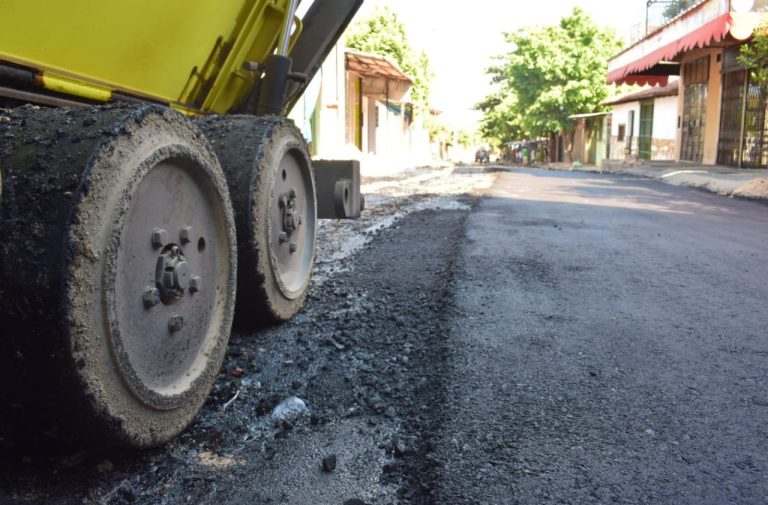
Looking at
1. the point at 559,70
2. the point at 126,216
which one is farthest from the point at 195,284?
the point at 559,70

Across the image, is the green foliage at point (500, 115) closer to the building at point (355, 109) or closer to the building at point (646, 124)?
the building at point (355, 109)

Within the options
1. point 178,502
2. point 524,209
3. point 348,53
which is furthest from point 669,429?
point 348,53

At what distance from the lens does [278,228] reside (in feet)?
10.4

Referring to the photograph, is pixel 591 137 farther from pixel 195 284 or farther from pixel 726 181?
pixel 195 284

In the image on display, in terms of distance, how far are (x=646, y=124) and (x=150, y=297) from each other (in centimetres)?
3004

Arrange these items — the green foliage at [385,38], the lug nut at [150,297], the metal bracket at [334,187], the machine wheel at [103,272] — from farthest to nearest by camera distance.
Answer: the green foliage at [385,38] → the metal bracket at [334,187] → the lug nut at [150,297] → the machine wheel at [103,272]

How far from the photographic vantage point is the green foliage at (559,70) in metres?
35.7

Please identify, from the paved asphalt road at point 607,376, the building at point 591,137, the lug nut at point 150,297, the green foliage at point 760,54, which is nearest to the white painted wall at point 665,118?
the building at point 591,137

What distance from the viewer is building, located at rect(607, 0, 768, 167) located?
14469mm

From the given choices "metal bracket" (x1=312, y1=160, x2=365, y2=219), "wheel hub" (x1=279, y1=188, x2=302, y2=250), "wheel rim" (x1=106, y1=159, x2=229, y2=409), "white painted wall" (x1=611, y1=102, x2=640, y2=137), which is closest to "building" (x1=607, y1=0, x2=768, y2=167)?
"white painted wall" (x1=611, y1=102, x2=640, y2=137)

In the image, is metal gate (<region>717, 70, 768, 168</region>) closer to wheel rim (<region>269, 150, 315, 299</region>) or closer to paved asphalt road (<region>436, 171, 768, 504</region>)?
paved asphalt road (<region>436, 171, 768, 504</region>)

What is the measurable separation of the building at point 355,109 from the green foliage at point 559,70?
6602mm

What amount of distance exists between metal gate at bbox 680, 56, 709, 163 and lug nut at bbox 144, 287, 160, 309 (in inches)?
813

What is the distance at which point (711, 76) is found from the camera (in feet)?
62.7
